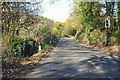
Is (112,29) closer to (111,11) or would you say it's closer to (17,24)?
(111,11)

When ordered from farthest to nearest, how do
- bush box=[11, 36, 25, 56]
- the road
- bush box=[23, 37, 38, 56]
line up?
1. bush box=[23, 37, 38, 56]
2. bush box=[11, 36, 25, 56]
3. the road

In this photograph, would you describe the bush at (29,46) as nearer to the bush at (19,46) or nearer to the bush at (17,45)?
the bush at (19,46)

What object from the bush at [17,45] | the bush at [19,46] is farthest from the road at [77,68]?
the bush at [19,46]

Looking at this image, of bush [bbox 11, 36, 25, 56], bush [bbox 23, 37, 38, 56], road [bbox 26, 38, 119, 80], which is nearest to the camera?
road [bbox 26, 38, 119, 80]

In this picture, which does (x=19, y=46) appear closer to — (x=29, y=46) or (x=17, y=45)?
(x=17, y=45)

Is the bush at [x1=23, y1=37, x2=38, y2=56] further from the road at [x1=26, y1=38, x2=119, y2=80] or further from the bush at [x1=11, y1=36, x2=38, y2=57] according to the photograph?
the road at [x1=26, y1=38, x2=119, y2=80]

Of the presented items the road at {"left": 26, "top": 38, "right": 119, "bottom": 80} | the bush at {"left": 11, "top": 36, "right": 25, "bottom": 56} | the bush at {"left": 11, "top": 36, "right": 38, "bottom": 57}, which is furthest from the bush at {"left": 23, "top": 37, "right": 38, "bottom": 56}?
the road at {"left": 26, "top": 38, "right": 119, "bottom": 80}

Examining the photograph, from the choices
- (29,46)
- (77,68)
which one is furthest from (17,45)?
(29,46)

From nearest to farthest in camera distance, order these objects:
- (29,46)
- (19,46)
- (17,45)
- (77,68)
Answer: (77,68) < (17,45) < (19,46) < (29,46)

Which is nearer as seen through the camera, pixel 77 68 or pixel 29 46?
pixel 77 68

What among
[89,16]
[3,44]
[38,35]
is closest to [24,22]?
[3,44]

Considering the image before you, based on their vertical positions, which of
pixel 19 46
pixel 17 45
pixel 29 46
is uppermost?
pixel 17 45

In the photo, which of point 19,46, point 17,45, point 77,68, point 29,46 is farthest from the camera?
point 29,46

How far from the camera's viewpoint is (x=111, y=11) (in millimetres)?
20516
